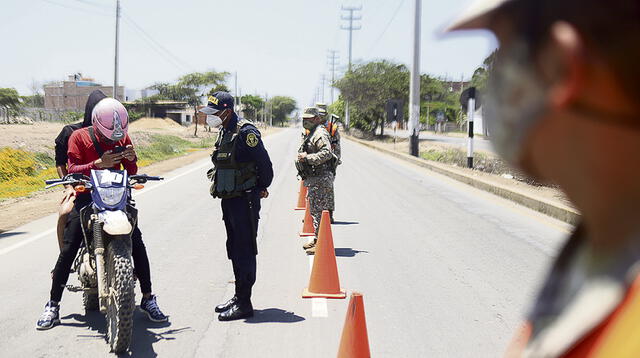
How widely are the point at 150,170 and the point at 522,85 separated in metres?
21.9

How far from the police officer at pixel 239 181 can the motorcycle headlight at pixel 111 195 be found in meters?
0.94

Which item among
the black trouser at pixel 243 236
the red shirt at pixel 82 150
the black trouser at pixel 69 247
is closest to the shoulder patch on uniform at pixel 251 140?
the black trouser at pixel 243 236

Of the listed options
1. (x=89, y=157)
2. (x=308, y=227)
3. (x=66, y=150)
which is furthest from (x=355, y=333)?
(x=308, y=227)

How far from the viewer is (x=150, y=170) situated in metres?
22.0

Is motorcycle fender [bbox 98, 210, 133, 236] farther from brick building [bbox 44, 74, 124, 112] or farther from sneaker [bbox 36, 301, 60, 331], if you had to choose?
brick building [bbox 44, 74, 124, 112]

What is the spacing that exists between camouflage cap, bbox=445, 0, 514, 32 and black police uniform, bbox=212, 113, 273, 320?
4873mm

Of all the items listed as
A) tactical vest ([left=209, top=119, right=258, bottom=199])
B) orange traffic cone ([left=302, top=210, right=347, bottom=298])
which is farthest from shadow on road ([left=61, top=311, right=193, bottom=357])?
orange traffic cone ([left=302, top=210, right=347, bottom=298])

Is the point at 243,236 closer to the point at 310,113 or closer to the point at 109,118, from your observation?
the point at 109,118

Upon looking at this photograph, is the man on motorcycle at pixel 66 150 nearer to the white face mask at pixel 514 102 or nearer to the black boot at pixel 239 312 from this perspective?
the black boot at pixel 239 312

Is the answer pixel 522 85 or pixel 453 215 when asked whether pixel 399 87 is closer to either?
pixel 453 215

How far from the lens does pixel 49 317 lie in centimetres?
550

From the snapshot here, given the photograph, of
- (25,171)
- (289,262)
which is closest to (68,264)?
(289,262)

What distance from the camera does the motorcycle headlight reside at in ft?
16.6

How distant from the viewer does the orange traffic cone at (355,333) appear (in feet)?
14.2
